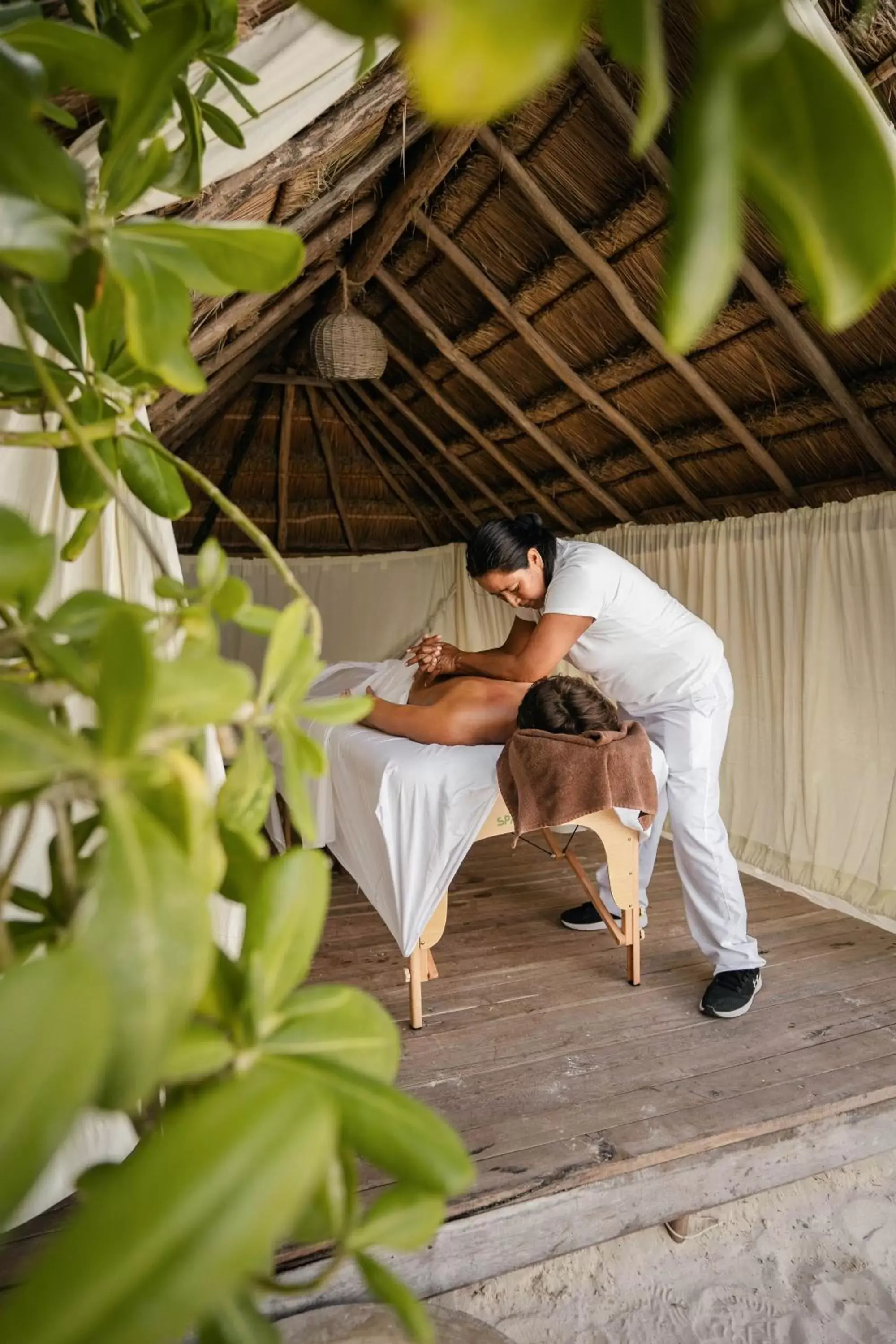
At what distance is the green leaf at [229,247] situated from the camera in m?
0.39

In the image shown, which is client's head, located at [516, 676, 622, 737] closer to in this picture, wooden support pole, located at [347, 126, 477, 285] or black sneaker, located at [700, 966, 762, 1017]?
black sneaker, located at [700, 966, 762, 1017]

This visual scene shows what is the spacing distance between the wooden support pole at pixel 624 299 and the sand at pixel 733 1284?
2557 millimetres

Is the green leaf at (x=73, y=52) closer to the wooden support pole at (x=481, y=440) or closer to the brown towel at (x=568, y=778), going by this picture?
the brown towel at (x=568, y=778)

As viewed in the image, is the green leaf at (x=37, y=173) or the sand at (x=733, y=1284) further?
the sand at (x=733, y=1284)

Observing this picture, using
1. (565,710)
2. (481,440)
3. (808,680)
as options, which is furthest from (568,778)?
(481,440)

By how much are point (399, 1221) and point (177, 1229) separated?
0.55 ft

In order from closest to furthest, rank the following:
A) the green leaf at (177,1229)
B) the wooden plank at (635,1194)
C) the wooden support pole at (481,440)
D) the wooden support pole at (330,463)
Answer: the green leaf at (177,1229) → the wooden plank at (635,1194) → the wooden support pole at (481,440) → the wooden support pole at (330,463)

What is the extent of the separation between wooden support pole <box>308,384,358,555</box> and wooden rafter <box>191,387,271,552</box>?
341mm

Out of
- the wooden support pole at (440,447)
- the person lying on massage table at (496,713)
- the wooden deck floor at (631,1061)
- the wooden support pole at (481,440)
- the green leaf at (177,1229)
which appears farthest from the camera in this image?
the wooden support pole at (440,447)

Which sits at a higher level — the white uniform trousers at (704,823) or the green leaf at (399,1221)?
the green leaf at (399,1221)

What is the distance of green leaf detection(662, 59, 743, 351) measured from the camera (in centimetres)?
20

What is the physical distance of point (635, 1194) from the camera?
163 cm

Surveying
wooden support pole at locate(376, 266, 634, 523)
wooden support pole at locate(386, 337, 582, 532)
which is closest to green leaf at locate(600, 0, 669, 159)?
wooden support pole at locate(376, 266, 634, 523)

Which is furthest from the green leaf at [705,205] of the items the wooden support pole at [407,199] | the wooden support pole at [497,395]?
the wooden support pole at [497,395]
